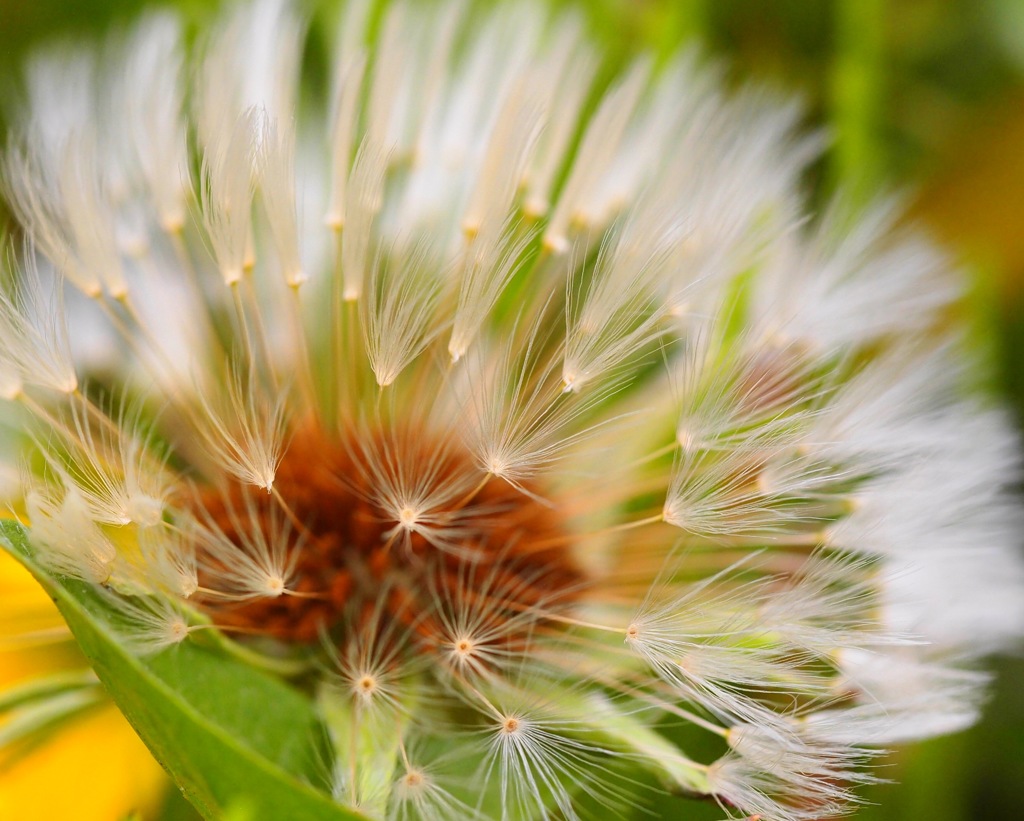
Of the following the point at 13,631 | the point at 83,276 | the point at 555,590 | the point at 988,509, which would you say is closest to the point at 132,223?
the point at 83,276

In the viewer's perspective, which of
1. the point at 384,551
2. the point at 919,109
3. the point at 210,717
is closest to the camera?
the point at 210,717

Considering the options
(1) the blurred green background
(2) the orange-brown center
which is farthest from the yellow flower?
(1) the blurred green background

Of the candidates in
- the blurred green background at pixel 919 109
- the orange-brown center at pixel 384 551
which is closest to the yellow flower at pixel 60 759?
the orange-brown center at pixel 384 551

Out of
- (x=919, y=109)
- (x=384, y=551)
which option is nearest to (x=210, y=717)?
(x=384, y=551)

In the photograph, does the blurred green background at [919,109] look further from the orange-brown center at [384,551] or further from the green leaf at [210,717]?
the green leaf at [210,717]

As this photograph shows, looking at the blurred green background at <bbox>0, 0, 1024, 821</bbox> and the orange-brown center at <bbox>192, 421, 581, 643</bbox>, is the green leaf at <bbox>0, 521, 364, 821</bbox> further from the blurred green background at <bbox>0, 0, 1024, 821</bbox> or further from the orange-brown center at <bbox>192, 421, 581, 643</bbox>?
the blurred green background at <bbox>0, 0, 1024, 821</bbox>

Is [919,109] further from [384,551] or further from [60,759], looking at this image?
[60,759]
